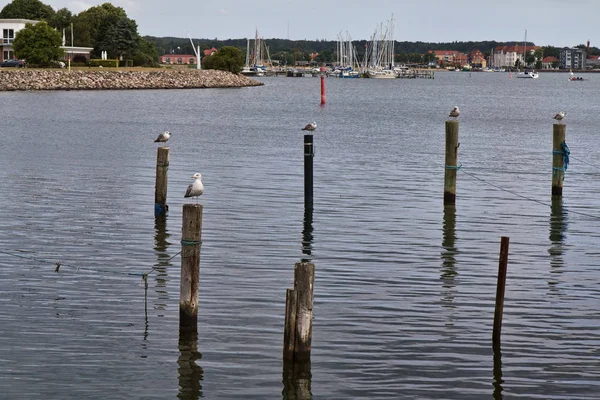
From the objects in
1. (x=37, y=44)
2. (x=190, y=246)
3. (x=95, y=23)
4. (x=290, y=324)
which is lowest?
(x=290, y=324)

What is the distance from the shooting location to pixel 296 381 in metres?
14.5

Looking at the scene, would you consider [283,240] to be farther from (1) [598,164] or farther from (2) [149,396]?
(1) [598,164]

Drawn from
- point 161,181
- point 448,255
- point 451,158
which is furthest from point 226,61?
point 448,255

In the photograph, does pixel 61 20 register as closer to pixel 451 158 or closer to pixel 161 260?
pixel 451 158

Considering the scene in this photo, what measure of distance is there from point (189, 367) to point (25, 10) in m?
194

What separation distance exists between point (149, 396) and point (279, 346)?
2548mm

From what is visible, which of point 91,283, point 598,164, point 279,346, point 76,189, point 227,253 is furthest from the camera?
point 598,164

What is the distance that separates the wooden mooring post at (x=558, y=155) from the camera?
94.5ft

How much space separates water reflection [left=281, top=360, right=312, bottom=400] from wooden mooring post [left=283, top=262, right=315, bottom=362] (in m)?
0.10

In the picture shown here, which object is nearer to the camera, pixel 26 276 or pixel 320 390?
pixel 320 390

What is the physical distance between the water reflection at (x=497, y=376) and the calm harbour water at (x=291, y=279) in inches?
1.3

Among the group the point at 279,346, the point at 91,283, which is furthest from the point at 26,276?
the point at 279,346

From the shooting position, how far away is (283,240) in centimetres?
2464

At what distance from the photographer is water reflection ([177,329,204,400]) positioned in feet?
46.5
